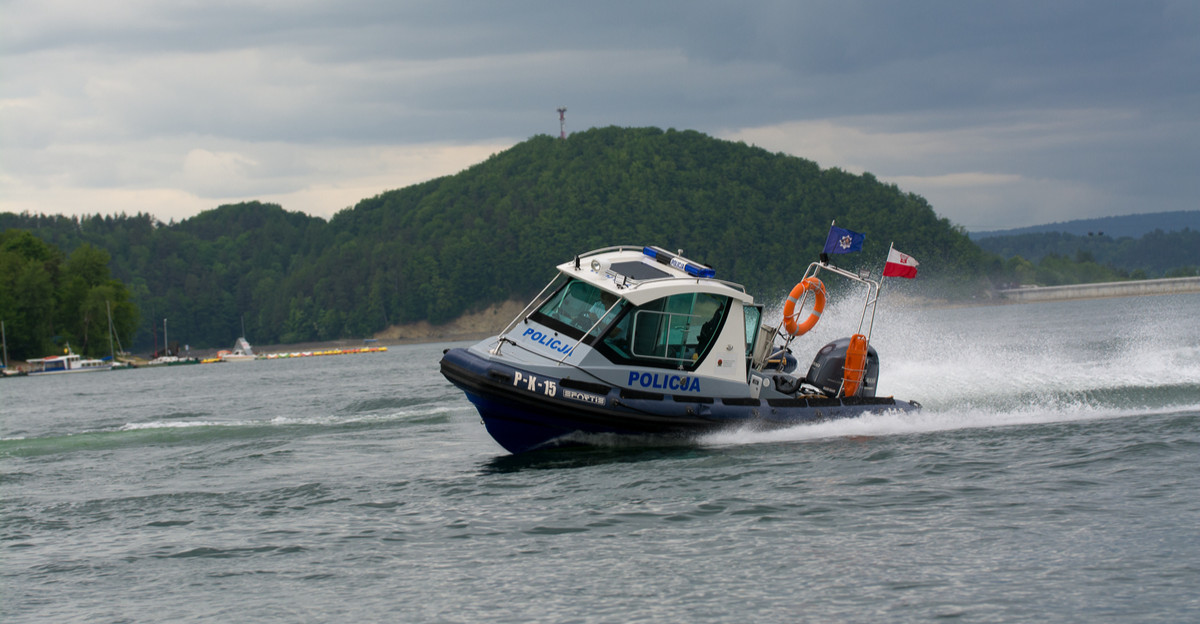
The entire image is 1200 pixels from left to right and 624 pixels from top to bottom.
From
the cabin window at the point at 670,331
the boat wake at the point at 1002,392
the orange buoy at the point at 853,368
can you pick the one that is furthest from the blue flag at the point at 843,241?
the boat wake at the point at 1002,392

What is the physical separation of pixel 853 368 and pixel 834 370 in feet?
0.99

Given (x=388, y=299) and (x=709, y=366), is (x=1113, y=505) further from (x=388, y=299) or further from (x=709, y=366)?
(x=388, y=299)

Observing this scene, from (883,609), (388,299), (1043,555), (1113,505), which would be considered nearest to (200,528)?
(883,609)

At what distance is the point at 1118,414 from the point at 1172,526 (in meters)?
7.85

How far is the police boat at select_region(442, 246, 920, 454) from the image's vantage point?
14.9 metres

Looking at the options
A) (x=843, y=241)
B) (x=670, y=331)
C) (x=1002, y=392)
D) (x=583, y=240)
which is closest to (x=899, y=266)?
(x=843, y=241)

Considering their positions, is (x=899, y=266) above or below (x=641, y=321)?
above

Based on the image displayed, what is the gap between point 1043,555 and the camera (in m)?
9.23

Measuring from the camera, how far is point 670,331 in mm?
15547

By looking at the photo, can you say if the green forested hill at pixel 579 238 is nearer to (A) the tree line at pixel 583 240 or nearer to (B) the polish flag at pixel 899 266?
(A) the tree line at pixel 583 240

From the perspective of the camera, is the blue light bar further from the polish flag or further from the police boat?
the polish flag

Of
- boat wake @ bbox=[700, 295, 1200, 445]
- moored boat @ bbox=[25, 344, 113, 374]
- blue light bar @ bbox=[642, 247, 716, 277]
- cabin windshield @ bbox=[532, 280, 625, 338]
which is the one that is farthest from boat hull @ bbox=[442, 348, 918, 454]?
moored boat @ bbox=[25, 344, 113, 374]

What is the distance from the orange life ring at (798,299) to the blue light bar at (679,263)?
4.97 feet

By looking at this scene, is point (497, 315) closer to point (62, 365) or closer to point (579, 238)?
point (579, 238)
